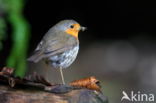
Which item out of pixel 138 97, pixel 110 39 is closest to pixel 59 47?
pixel 138 97

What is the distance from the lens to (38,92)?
11.5ft

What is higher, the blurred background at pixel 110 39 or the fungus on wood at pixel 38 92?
the blurred background at pixel 110 39

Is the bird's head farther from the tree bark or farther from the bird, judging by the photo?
the tree bark

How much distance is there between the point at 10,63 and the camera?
5.05m

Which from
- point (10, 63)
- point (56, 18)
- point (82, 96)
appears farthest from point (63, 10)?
point (82, 96)

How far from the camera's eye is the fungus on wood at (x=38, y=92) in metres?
3.44

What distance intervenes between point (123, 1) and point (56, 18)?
861 millimetres

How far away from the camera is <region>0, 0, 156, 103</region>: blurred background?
6.95 metres

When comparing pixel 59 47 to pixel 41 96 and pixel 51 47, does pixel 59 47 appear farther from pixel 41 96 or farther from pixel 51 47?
pixel 41 96

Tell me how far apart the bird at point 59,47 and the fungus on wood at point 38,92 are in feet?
1.84

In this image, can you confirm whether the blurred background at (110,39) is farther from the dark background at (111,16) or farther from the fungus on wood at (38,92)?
the fungus on wood at (38,92)

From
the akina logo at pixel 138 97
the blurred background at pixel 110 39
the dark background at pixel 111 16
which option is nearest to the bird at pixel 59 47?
the akina logo at pixel 138 97

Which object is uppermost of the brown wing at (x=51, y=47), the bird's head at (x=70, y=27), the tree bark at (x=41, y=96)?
the bird's head at (x=70, y=27)

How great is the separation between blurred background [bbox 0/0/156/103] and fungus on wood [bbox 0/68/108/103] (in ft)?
10.6
